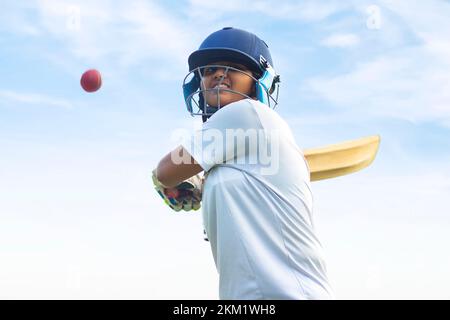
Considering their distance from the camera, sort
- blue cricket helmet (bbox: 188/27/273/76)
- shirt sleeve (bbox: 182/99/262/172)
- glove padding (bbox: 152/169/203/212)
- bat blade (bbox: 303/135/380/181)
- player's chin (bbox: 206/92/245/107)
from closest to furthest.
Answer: shirt sleeve (bbox: 182/99/262/172) < player's chin (bbox: 206/92/245/107) < glove padding (bbox: 152/169/203/212) < blue cricket helmet (bbox: 188/27/273/76) < bat blade (bbox: 303/135/380/181)

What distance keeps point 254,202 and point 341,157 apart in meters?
2.03

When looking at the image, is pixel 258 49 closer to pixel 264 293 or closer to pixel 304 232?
pixel 304 232

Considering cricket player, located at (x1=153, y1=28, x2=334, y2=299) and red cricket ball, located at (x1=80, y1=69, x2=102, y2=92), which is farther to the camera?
red cricket ball, located at (x1=80, y1=69, x2=102, y2=92)

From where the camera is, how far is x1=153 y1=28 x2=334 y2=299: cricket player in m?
2.43

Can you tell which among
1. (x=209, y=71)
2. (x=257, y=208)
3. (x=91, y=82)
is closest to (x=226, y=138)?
(x=257, y=208)

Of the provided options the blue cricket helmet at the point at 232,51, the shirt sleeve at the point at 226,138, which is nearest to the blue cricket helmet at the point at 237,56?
the blue cricket helmet at the point at 232,51

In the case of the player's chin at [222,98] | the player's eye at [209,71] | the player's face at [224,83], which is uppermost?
the player's eye at [209,71]

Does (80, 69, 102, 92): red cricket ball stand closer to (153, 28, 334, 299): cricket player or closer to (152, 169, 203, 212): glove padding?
(152, 169, 203, 212): glove padding

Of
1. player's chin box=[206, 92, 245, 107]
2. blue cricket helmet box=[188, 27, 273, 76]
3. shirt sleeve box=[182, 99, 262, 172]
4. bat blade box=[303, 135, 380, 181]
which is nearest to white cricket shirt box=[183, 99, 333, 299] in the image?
shirt sleeve box=[182, 99, 262, 172]

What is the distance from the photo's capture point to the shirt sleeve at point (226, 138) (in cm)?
266

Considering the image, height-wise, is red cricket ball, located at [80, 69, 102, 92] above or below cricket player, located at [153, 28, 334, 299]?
above

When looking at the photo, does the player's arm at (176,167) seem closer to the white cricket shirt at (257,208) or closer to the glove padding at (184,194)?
the white cricket shirt at (257,208)

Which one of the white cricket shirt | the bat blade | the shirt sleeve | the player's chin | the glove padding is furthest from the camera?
the bat blade

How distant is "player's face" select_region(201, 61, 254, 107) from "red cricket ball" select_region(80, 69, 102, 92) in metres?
1.13
